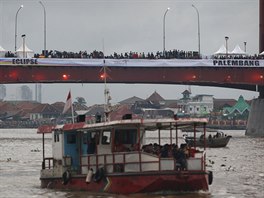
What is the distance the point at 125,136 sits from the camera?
4619 centimetres

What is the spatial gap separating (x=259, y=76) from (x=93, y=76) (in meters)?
21.9

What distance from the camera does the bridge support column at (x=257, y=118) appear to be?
132 meters

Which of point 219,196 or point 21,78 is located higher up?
point 21,78

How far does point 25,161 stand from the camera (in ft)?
248

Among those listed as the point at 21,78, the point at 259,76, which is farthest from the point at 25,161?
the point at 259,76

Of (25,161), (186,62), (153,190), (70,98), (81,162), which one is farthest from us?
(186,62)

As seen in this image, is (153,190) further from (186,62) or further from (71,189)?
(186,62)

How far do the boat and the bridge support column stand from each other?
84.8m

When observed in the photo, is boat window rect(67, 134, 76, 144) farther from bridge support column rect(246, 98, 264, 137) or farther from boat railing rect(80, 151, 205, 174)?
bridge support column rect(246, 98, 264, 137)

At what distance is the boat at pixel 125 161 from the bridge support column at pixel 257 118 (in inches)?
3337

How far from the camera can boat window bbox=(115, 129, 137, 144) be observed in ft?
151

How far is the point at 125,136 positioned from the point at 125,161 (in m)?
2.45

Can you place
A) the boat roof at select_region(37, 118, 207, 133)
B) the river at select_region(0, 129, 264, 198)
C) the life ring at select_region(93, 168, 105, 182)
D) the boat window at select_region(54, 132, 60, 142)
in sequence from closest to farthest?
the boat roof at select_region(37, 118, 207, 133)
the life ring at select_region(93, 168, 105, 182)
the river at select_region(0, 129, 264, 198)
the boat window at select_region(54, 132, 60, 142)

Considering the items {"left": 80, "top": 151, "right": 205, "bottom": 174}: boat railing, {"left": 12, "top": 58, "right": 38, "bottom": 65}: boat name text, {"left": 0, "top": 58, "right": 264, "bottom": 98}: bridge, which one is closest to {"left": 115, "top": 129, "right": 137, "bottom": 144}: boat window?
{"left": 80, "top": 151, "right": 205, "bottom": 174}: boat railing
